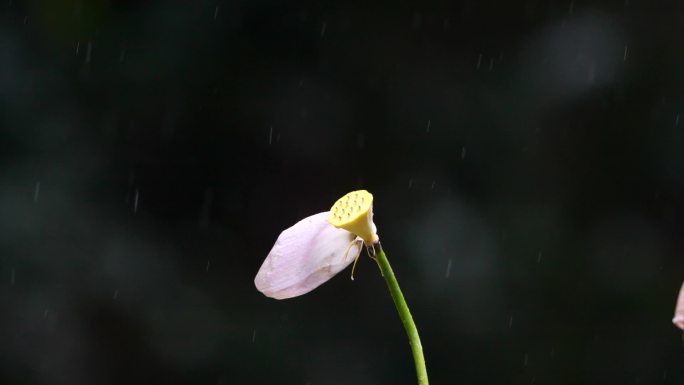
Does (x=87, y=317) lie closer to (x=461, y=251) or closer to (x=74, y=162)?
(x=74, y=162)

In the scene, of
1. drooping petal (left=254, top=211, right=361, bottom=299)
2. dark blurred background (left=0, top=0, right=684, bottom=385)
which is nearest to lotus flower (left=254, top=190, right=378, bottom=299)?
drooping petal (left=254, top=211, right=361, bottom=299)

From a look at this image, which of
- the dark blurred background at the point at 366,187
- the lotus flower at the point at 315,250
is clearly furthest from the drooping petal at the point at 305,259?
the dark blurred background at the point at 366,187

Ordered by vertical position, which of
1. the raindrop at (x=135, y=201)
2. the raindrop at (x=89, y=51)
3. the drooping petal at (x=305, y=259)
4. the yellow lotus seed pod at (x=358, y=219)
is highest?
the raindrop at (x=89, y=51)

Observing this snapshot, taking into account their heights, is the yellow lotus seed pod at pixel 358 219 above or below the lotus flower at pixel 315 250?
above

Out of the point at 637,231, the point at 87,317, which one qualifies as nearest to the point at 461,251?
the point at 637,231

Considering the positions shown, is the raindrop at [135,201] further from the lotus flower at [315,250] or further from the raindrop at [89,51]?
the lotus flower at [315,250]

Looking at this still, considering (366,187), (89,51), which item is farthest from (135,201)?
(366,187)

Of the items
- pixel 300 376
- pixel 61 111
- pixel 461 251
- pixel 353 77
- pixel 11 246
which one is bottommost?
pixel 300 376
